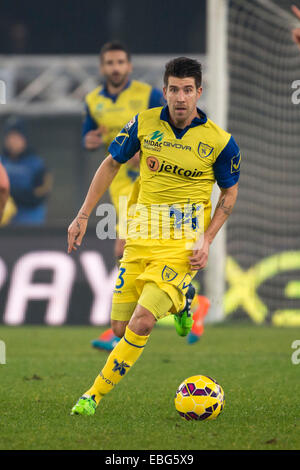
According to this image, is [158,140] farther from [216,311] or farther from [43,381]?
[216,311]

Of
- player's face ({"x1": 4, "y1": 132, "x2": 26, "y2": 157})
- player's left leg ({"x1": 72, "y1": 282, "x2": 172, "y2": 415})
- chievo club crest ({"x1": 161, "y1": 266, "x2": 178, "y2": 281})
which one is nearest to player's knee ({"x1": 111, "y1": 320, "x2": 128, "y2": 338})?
player's left leg ({"x1": 72, "y1": 282, "x2": 172, "y2": 415})

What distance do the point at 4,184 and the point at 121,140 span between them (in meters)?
1.00

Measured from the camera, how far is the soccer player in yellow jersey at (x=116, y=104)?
26.8ft

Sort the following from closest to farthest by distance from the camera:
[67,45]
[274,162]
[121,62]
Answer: [121,62]
[274,162]
[67,45]

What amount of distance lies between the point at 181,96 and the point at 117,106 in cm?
317

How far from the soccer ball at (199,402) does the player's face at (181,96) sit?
1.57 metres

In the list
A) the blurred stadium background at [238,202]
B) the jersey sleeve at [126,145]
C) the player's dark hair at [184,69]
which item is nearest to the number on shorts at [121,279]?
the jersey sleeve at [126,145]

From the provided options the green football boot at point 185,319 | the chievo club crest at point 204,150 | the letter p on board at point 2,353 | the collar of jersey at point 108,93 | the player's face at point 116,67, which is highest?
the player's face at point 116,67

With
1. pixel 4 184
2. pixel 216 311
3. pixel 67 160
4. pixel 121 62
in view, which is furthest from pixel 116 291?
pixel 67 160

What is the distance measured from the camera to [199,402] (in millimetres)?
5062

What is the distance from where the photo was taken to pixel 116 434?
15.0ft

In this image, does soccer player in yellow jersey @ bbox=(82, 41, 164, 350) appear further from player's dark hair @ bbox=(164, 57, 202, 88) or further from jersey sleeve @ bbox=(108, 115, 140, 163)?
player's dark hair @ bbox=(164, 57, 202, 88)

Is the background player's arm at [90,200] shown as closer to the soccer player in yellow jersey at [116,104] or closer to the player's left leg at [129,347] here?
the player's left leg at [129,347]

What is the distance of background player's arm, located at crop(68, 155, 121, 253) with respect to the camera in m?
5.26
